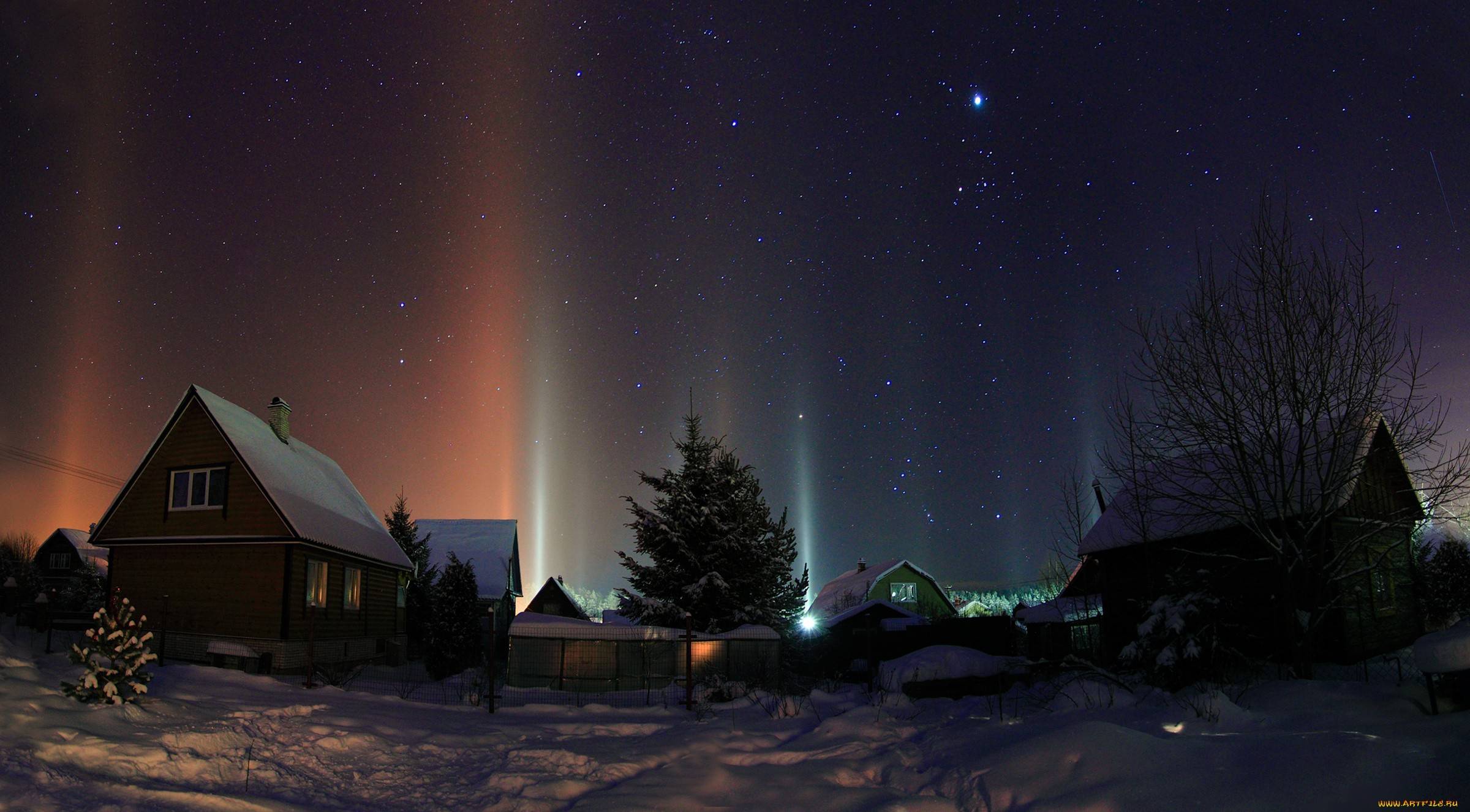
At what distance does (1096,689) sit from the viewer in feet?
49.0

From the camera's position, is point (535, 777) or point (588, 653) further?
point (588, 653)

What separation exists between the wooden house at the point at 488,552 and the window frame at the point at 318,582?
18.4 m

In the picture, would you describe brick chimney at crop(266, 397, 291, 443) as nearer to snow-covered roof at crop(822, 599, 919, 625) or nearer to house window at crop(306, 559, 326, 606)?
house window at crop(306, 559, 326, 606)

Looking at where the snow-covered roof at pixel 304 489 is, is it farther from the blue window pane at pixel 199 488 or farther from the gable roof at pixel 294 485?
the blue window pane at pixel 199 488

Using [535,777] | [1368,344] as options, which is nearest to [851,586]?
[1368,344]

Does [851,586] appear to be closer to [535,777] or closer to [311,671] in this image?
[311,671]

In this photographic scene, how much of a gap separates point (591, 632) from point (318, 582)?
10.1 metres

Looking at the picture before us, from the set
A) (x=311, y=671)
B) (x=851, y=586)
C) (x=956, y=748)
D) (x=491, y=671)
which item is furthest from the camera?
(x=851, y=586)

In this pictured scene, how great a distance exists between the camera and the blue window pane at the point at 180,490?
24.1 metres

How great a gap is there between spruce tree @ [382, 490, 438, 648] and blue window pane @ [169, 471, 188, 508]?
32.1 ft

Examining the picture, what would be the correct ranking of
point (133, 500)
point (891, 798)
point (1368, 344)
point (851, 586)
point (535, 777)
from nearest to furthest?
point (891, 798)
point (535, 777)
point (1368, 344)
point (133, 500)
point (851, 586)

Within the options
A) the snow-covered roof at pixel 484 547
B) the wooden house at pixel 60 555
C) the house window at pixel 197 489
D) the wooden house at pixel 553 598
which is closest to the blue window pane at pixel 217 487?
the house window at pixel 197 489

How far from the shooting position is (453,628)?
93.2 ft

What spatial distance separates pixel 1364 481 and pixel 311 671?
25325mm
